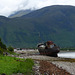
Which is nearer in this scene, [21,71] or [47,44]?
[21,71]

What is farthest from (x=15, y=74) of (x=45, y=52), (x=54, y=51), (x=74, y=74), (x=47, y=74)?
(x=45, y=52)

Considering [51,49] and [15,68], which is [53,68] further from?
[51,49]

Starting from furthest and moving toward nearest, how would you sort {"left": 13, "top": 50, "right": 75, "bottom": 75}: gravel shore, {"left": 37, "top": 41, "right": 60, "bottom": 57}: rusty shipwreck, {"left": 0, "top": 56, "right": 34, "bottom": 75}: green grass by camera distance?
1. {"left": 37, "top": 41, "right": 60, "bottom": 57}: rusty shipwreck
2. {"left": 13, "top": 50, "right": 75, "bottom": 75}: gravel shore
3. {"left": 0, "top": 56, "right": 34, "bottom": 75}: green grass

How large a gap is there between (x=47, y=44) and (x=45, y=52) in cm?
474

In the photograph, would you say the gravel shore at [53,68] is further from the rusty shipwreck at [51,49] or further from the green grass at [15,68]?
the rusty shipwreck at [51,49]

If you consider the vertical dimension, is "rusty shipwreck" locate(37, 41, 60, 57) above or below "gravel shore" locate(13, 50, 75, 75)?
above

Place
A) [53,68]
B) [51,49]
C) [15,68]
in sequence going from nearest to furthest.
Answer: [15,68], [53,68], [51,49]

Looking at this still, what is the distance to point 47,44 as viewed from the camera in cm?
9762

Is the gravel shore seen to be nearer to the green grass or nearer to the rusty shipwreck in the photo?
the green grass

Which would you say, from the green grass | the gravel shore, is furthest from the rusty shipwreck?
the green grass

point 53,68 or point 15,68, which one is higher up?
point 15,68

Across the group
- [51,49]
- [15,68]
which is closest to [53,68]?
[15,68]

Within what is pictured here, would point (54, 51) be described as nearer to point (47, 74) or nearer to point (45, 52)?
point (45, 52)

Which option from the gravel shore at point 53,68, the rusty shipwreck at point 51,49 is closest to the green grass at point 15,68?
the gravel shore at point 53,68
